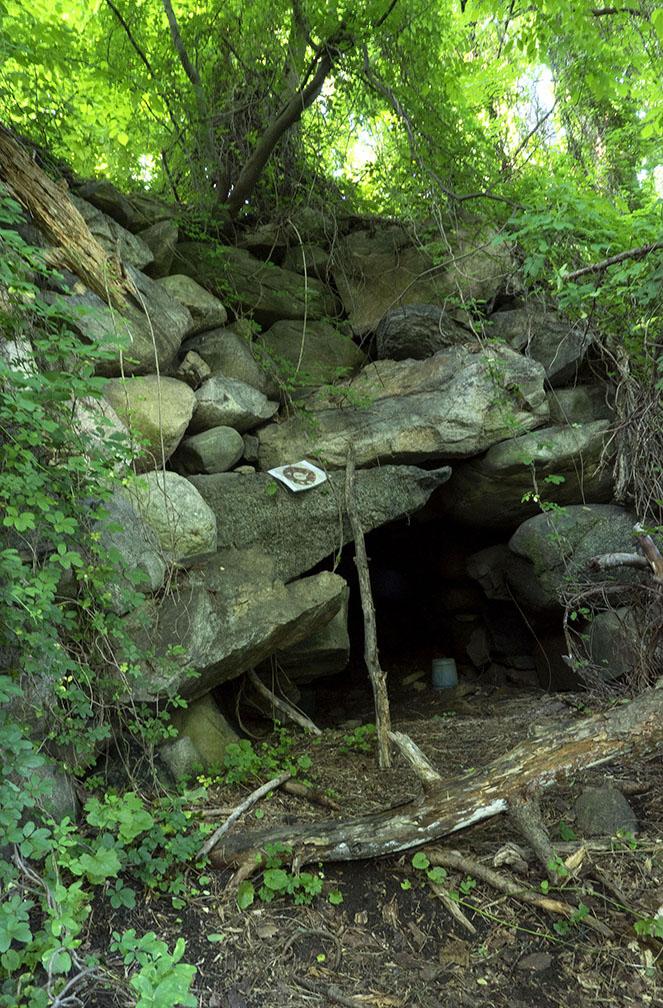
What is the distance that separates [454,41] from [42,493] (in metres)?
5.27

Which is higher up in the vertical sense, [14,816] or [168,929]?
[14,816]

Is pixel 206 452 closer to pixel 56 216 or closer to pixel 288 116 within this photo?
pixel 56 216

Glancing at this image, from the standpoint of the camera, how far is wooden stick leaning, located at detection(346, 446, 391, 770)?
454 cm

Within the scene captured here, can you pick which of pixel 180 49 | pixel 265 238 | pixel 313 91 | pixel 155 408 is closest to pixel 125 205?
pixel 180 49

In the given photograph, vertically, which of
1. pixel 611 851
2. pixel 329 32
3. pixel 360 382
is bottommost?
pixel 611 851

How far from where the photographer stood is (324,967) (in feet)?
9.46

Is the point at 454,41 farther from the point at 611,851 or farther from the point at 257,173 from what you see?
the point at 611,851

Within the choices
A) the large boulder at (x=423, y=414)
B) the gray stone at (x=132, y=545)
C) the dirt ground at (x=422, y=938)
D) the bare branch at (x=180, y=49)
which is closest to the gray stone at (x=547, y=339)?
the large boulder at (x=423, y=414)

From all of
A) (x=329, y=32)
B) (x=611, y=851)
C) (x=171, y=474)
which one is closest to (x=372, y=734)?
(x=611, y=851)

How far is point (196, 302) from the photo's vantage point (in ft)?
18.3

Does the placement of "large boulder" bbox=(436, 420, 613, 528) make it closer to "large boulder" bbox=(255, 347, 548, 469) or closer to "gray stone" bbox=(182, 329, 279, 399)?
"large boulder" bbox=(255, 347, 548, 469)

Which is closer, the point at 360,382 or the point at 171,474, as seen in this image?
the point at 171,474

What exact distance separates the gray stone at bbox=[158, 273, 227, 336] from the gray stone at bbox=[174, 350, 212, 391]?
0.96 ft

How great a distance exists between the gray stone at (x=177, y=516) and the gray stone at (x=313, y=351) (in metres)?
1.68
